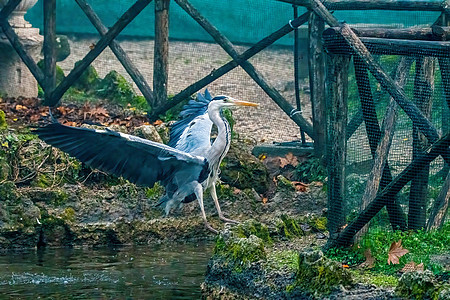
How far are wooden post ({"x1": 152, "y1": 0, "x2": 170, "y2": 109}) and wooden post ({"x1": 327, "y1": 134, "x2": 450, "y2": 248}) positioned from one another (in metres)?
5.07

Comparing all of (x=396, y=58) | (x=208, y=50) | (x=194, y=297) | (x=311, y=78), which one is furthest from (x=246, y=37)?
(x=194, y=297)

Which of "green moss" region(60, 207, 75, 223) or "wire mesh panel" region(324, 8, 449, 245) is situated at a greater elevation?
"wire mesh panel" region(324, 8, 449, 245)

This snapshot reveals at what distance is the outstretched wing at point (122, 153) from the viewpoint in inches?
317

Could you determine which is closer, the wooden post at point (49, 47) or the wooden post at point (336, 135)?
the wooden post at point (336, 135)

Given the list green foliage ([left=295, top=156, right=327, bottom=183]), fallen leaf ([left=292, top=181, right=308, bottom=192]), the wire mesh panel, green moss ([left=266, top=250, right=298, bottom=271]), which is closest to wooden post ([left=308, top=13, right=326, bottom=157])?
green foliage ([left=295, top=156, right=327, bottom=183])

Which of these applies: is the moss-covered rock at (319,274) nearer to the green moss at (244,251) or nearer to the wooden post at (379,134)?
the green moss at (244,251)

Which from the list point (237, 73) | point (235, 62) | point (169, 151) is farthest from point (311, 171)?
point (169, 151)

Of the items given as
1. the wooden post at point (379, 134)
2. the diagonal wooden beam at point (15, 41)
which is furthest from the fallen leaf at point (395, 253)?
the diagonal wooden beam at point (15, 41)

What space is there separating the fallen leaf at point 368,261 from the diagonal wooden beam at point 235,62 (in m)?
4.48

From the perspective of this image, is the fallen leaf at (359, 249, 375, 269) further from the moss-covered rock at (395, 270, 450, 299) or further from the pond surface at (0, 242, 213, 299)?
the pond surface at (0, 242, 213, 299)

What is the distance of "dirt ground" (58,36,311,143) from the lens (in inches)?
503

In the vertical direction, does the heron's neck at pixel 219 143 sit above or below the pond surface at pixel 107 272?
above

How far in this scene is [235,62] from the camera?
1187cm

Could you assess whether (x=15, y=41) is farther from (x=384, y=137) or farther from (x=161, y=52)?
(x=384, y=137)
